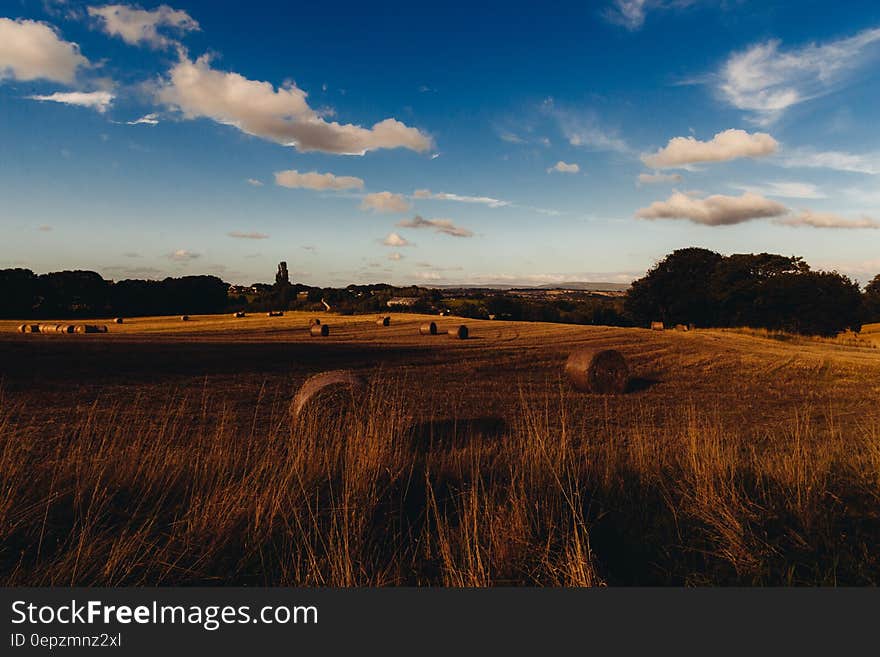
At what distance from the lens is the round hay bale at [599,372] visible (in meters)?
17.9

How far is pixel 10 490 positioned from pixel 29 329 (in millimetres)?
46292

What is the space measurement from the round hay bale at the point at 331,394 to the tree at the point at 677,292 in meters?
55.0

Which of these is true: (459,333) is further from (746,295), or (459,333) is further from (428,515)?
(746,295)

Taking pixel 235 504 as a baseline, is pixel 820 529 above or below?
below

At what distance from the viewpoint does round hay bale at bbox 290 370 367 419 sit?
1123cm

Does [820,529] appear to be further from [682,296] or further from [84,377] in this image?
[682,296]

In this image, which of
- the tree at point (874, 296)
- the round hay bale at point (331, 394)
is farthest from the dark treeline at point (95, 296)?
the tree at point (874, 296)

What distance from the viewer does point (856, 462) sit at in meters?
5.96

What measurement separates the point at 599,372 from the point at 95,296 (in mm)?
71135

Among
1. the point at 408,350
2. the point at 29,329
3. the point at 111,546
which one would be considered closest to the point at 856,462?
the point at 111,546

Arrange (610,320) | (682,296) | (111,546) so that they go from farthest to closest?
(610,320)
(682,296)
(111,546)

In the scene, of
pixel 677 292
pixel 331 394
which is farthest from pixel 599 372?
pixel 677 292

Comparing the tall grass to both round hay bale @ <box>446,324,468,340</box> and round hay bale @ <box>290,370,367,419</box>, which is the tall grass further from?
round hay bale @ <box>446,324,468,340</box>

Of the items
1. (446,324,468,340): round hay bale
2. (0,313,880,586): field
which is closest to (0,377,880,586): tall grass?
(0,313,880,586): field
